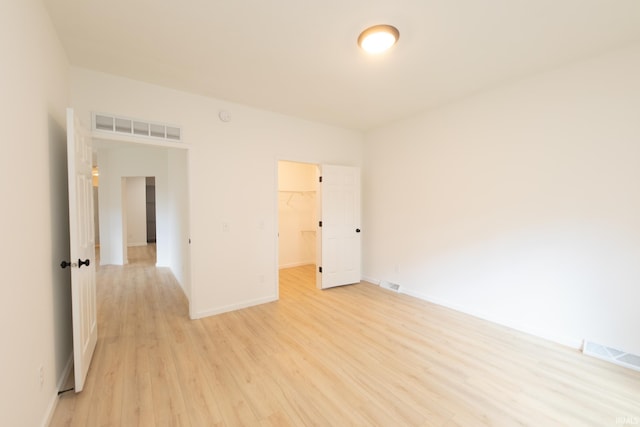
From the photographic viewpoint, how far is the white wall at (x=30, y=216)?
129cm

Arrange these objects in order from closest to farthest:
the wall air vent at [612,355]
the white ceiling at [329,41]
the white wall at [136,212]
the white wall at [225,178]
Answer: the white ceiling at [329,41] < the wall air vent at [612,355] < the white wall at [225,178] < the white wall at [136,212]

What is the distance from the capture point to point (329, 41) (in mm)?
2275

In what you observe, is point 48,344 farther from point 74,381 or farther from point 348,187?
point 348,187

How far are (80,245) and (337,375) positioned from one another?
2.33m

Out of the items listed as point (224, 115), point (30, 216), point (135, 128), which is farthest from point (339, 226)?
point (30, 216)

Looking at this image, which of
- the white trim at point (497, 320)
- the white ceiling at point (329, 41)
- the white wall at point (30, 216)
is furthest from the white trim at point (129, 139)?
the white trim at point (497, 320)

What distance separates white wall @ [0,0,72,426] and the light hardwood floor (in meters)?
0.51

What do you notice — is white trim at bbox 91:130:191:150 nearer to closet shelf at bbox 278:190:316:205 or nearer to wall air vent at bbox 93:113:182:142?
wall air vent at bbox 93:113:182:142

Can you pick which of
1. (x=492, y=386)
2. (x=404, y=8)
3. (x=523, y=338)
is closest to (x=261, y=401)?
(x=492, y=386)

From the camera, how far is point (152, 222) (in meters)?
10.1

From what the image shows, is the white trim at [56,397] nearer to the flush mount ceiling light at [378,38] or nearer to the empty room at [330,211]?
the empty room at [330,211]

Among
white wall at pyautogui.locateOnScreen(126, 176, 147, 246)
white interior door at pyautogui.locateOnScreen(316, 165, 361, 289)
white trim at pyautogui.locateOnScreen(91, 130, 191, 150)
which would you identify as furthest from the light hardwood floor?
white wall at pyautogui.locateOnScreen(126, 176, 147, 246)

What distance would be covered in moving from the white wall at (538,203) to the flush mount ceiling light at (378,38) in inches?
70.1

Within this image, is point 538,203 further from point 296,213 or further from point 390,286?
point 296,213
